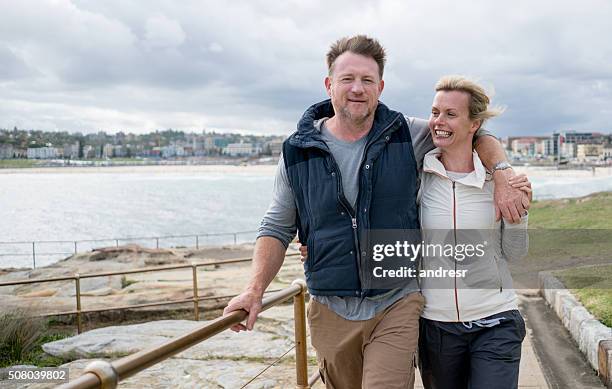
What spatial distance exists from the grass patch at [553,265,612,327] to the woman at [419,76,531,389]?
3.51m

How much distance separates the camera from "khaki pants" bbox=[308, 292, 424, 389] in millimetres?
2514

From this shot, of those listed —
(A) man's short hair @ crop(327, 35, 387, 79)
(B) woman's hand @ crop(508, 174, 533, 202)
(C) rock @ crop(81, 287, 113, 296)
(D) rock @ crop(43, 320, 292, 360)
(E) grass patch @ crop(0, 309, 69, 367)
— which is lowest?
(C) rock @ crop(81, 287, 113, 296)

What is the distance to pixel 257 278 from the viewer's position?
269 centimetres

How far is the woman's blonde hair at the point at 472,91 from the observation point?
2.68m

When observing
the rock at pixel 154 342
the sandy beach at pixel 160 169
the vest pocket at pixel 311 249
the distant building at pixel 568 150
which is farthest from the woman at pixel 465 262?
the distant building at pixel 568 150

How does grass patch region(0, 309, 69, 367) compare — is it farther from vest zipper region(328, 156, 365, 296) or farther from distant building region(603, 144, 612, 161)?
distant building region(603, 144, 612, 161)

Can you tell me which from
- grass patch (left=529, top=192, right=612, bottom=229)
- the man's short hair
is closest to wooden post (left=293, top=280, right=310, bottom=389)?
the man's short hair

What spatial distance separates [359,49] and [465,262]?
93cm

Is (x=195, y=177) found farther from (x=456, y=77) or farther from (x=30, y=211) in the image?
(x=456, y=77)

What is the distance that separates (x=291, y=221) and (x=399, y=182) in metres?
0.56

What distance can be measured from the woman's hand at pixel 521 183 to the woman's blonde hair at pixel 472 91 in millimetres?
309

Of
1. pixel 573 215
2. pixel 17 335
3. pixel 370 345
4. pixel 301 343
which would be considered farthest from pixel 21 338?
pixel 573 215

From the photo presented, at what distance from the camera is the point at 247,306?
2.54m

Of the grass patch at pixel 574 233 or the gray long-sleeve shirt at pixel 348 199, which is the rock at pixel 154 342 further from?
the grass patch at pixel 574 233
